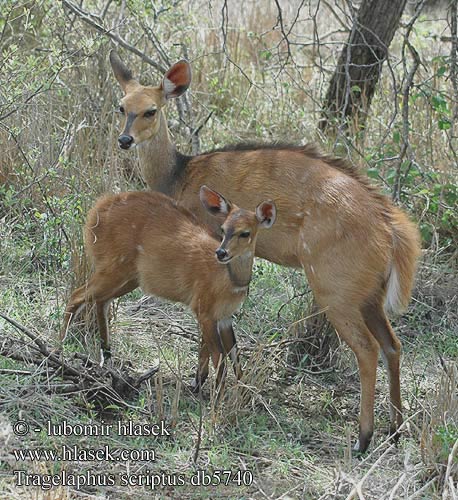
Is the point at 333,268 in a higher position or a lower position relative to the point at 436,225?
higher

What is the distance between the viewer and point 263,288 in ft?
23.9

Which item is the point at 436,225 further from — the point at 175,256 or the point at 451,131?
the point at 175,256

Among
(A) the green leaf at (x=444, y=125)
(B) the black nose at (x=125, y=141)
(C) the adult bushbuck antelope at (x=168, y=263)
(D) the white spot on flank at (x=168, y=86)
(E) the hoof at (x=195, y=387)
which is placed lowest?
(E) the hoof at (x=195, y=387)

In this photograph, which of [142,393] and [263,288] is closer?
[142,393]

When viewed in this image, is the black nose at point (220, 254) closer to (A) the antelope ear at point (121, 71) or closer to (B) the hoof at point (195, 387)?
(B) the hoof at point (195, 387)

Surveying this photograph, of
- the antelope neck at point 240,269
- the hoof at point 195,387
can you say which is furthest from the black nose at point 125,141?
the hoof at point 195,387

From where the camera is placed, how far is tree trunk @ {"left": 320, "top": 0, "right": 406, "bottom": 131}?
840 cm

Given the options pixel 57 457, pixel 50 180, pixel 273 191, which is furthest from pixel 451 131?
pixel 57 457

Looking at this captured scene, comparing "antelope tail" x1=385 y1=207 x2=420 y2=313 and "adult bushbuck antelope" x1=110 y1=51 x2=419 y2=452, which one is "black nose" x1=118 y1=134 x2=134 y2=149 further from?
"antelope tail" x1=385 y1=207 x2=420 y2=313

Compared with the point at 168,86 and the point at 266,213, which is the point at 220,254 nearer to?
the point at 266,213

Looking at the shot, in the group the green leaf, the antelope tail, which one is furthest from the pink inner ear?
the green leaf

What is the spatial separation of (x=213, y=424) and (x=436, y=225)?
10.1 feet

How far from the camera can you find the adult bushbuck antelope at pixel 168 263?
5688 mm

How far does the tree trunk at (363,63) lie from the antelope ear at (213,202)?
282 cm
